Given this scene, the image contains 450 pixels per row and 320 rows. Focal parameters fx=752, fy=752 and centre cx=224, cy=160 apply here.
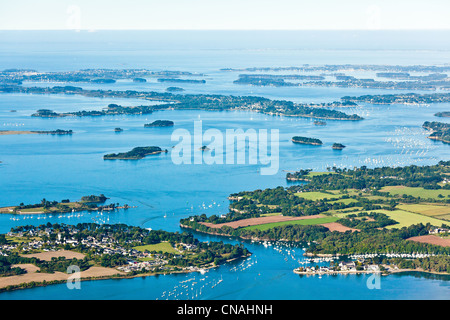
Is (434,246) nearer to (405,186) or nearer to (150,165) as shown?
(405,186)

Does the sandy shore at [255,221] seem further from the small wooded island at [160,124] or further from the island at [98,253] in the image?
the small wooded island at [160,124]

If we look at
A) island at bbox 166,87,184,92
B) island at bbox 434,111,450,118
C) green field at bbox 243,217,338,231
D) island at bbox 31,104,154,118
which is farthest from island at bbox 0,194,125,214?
island at bbox 166,87,184,92

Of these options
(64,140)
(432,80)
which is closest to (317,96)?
(432,80)

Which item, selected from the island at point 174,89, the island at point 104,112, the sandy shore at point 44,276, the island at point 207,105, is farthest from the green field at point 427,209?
the island at point 174,89

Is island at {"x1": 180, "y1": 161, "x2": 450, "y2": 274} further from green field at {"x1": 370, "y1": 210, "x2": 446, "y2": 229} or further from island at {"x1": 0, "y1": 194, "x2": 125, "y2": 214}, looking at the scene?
island at {"x1": 0, "y1": 194, "x2": 125, "y2": 214}

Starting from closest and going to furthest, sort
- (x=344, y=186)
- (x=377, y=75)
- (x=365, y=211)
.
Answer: (x=365, y=211), (x=344, y=186), (x=377, y=75)
